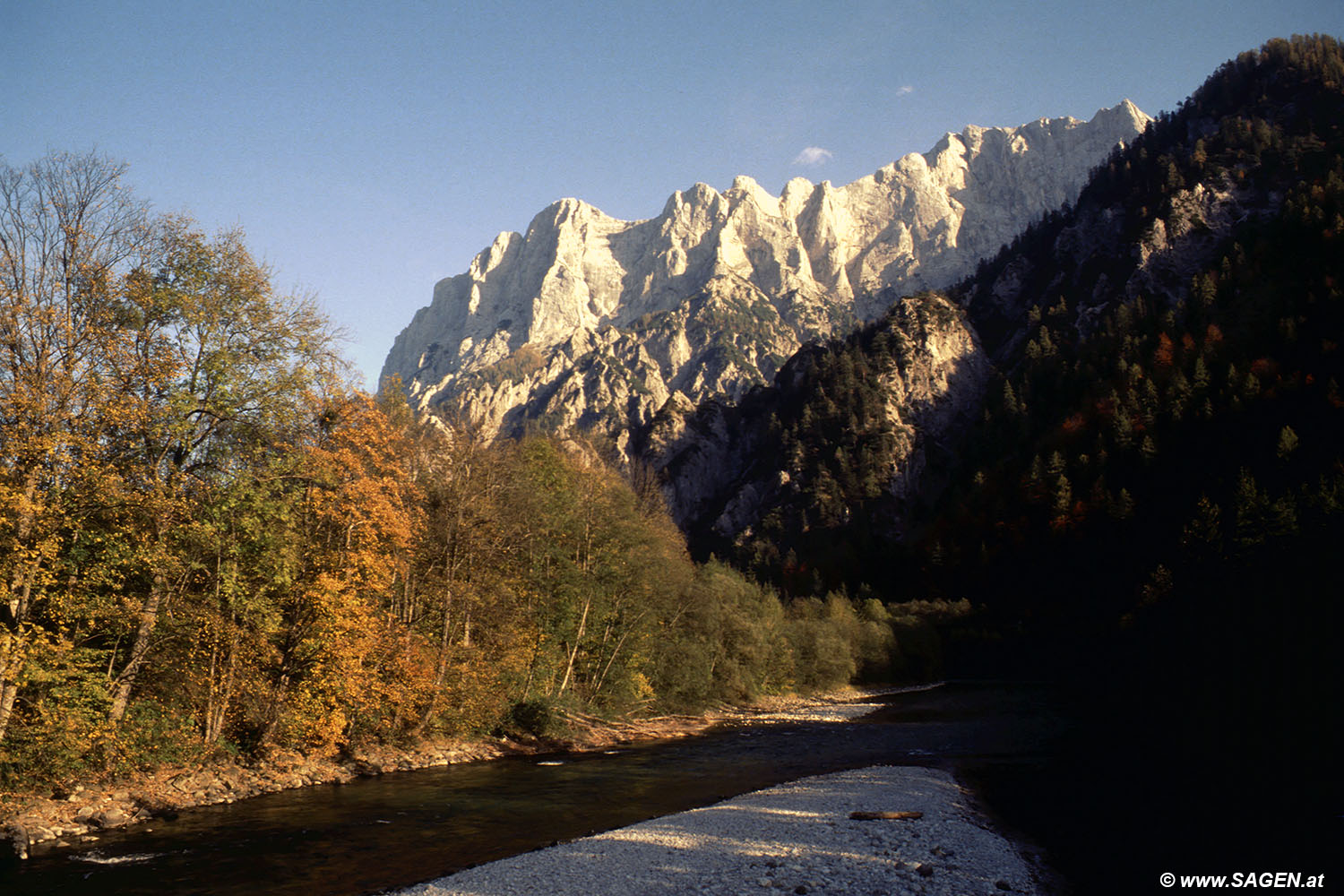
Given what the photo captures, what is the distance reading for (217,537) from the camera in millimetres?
24734

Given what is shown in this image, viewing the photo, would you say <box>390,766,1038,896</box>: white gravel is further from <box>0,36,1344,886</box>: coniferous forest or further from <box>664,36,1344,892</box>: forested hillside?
<box>0,36,1344,886</box>: coniferous forest

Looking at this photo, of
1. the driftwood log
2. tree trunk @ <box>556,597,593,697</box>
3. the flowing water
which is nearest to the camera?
the flowing water

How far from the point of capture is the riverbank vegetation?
20.0 metres

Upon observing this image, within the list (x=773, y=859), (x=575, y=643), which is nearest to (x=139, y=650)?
(x=773, y=859)

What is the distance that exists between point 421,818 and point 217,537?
1199 centimetres

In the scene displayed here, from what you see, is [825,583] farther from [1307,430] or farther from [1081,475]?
[1307,430]

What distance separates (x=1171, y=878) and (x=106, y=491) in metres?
29.9

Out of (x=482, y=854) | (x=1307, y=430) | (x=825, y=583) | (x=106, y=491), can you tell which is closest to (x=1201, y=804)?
(x=482, y=854)

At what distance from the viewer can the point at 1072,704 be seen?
70.4 meters

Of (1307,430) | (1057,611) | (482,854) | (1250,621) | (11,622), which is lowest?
(1057,611)

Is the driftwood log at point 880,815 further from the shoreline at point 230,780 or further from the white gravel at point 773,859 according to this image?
the shoreline at point 230,780

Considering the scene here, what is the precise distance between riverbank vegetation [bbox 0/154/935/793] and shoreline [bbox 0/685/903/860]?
738 millimetres

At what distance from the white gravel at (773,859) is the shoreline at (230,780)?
11518mm

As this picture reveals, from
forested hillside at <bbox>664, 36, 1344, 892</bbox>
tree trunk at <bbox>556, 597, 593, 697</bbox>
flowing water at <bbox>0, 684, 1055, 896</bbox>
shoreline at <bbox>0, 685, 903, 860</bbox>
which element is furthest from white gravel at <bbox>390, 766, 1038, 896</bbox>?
tree trunk at <bbox>556, 597, 593, 697</bbox>
